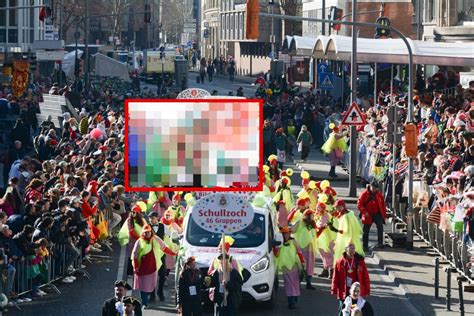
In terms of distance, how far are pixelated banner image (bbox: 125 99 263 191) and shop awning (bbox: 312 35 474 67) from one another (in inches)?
829

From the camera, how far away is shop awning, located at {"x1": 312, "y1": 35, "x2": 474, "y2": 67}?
4434cm

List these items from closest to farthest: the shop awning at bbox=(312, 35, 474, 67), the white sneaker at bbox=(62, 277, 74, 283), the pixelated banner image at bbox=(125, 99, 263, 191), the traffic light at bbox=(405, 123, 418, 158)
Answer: the pixelated banner image at bbox=(125, 99, 263, 191) → the white sneaker at bbox=(62, 277, 74, 283) → the traffic light at bbox=(405, 123, 418, 158) → the shop awning at bbox=(312, 35, 474, 67)

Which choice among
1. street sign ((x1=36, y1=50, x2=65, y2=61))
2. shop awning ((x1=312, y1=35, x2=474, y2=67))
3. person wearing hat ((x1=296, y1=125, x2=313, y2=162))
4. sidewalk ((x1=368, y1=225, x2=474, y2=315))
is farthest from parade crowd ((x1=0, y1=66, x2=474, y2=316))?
street sign ((x1=36, y1=50, x2=65, y2=61))

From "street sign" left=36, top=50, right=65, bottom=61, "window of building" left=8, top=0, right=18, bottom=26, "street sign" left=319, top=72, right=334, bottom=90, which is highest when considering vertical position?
"window of building" left=8, top=0, right=18, bottom=26

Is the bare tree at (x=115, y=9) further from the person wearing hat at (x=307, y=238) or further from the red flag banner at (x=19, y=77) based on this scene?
the person wearing hat at (x=307, y=238)

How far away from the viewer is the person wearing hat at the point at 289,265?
22797 millimetres

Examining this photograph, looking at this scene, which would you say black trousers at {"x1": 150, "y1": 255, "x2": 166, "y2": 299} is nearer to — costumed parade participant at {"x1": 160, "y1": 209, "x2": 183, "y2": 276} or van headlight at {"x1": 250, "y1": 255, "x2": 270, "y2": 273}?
costumed parade participant at {"x1": 160, "y1": 209, "x2": 183, "y2": 276}

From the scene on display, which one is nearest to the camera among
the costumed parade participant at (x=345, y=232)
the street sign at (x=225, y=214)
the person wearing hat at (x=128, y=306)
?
the person wearing hat at (x=128, y=306)

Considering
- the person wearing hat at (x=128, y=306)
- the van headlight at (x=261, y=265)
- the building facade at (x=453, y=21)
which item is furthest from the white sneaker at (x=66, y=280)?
the building facade at (x=453, y=21)

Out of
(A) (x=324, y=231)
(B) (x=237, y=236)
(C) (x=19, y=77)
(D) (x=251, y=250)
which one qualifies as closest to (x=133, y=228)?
(B) (x=237, y=236)

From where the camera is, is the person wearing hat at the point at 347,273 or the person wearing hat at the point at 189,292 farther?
the person wearing hat at the point at 347,273

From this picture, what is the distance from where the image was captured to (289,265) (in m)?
22.9

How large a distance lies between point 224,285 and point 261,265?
218 centimetres

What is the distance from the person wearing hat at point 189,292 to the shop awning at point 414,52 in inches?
996
